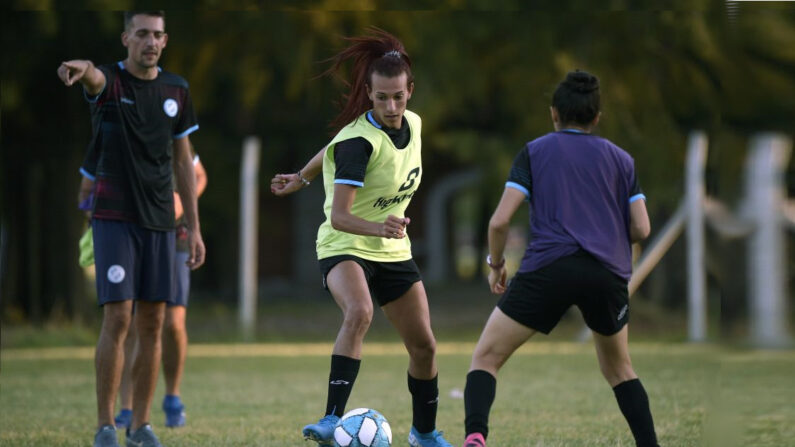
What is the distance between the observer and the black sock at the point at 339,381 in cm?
562

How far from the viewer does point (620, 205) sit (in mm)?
5184

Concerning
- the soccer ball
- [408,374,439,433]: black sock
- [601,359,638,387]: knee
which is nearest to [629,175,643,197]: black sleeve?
[601,359,638,387]: knee

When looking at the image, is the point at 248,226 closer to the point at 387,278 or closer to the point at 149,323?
the point at 149,323

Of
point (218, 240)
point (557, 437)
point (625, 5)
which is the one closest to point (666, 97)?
point (625, 5)

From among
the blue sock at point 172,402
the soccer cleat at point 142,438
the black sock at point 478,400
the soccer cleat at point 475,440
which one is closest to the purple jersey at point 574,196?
the black sock at point 478,400

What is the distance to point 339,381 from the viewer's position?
18.4ft

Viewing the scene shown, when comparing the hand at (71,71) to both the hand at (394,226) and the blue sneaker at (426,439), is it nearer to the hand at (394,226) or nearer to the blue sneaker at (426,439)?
the hand at (394,226)

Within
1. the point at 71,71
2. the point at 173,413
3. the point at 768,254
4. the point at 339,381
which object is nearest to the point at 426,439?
the point at 339,381

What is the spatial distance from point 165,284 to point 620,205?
2.54 m

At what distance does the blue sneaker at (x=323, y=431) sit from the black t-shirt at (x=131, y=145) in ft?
4.95

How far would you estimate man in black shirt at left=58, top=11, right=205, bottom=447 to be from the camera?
19.8ft

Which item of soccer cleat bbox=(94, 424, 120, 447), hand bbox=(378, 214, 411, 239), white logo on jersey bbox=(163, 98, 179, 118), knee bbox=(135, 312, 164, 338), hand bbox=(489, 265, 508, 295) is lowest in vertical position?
soccer cleat bbox=(94, 424, 120, 447)

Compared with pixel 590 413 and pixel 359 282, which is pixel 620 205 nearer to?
pixel 359 282

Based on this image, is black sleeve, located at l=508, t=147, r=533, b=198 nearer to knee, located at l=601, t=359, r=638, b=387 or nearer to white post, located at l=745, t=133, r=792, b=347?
knee, located at l=601, t=359, r=638, b=387
